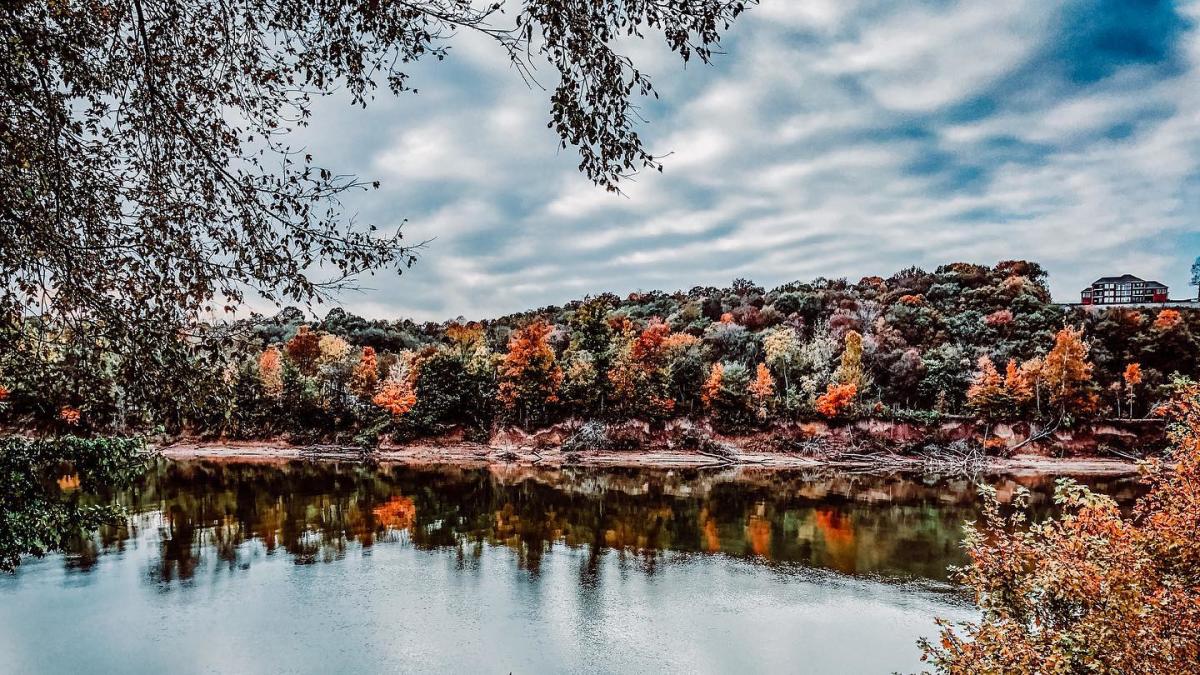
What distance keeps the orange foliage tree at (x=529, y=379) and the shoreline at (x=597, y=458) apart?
Result: 3056 mm

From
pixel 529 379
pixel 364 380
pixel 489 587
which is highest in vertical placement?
pixel 364 380

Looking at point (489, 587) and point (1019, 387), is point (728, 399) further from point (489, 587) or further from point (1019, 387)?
point (489, 587)

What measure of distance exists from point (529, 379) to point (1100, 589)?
1581 inches

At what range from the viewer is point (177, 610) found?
1277cm

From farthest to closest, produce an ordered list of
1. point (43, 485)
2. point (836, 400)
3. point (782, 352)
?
1. point (782, 352)
2. point (836, 400)
3. point (43, 485)

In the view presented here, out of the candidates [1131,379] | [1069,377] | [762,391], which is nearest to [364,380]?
[762,391]

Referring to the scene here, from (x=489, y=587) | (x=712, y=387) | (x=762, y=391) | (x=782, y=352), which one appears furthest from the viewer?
(x=782, y=352)

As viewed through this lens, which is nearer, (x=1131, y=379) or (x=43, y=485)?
(x=43, y=485)

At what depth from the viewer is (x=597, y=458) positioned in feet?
136

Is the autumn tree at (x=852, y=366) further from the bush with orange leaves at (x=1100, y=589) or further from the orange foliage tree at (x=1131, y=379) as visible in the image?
the bush with orange leaves at (x=1100, y=589)

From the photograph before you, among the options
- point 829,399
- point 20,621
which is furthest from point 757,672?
point 829,399

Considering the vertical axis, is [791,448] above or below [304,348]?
below

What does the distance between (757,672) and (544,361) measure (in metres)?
35.4

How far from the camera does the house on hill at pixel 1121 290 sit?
73562 mm
